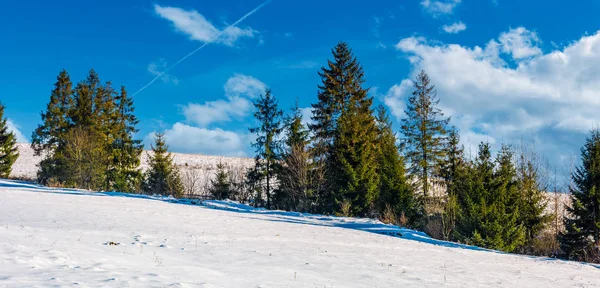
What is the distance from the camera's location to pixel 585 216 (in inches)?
963

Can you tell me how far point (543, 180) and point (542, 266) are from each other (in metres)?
25.5

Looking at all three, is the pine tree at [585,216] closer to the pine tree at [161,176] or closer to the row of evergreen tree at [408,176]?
the row of evergreen tree at [408,176]

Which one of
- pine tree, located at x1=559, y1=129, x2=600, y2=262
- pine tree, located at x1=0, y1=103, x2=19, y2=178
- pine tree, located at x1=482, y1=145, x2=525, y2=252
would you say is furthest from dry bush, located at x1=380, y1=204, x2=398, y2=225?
pine tree, located at x1=0, y1=103, x2=19, y2=178

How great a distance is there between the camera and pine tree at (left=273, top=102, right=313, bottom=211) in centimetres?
3180

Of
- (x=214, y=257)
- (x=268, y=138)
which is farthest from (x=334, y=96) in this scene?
(x=214, y=257)

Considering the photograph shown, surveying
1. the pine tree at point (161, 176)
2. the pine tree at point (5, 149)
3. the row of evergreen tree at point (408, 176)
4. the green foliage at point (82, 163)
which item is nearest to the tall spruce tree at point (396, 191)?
the row of evergreen tree at point (408, 176)

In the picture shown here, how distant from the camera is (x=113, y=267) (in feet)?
26.9

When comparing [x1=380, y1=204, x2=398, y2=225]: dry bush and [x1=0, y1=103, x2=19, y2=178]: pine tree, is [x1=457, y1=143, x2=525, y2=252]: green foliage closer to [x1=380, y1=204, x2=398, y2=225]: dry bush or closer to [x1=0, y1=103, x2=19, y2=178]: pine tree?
[x1=380, y1=204, x2=398, y2=225]: dry bush

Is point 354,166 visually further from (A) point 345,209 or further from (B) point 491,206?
(B) point 491,206

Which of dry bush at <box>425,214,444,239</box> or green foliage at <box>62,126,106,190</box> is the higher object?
green foliage at <box>62,126,106,190</box>

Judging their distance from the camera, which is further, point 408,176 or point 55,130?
point 55,130

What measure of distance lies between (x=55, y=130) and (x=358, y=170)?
32.0 metres

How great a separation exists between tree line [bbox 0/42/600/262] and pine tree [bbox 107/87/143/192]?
0.35ft

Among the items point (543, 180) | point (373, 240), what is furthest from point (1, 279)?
point (543, 180)
